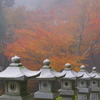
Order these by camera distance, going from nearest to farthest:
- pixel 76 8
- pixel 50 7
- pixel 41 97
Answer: pixel 41 97 < pixel 76 8 < pixel 50 7

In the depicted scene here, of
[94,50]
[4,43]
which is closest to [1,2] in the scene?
[4,43]

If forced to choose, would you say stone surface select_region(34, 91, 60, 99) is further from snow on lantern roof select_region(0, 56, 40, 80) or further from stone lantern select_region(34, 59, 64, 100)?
snow on lantern roof select_region(0, 56, 40, 80)

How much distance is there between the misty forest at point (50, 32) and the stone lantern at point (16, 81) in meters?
9.33

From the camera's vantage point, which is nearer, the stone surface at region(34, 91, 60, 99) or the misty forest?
the stone surface at region(34, 91, 60, 99)

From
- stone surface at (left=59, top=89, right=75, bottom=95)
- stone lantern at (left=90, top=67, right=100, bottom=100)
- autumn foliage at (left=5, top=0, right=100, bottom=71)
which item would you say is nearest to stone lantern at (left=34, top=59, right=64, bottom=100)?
stone surface at (left=59, top=89, right=75, bottom=95)

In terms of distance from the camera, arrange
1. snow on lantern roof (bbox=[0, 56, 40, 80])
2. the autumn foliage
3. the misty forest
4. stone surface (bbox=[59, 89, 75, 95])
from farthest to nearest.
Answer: the misty forest, the autumn foliage, stone surface (bbox=[59, 89, 75, 95]), snow on lantern roof (bbox=[0, 56, 40, 80])

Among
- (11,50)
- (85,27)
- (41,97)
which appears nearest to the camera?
(41,97)

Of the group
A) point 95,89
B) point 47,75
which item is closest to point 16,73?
point 47,75

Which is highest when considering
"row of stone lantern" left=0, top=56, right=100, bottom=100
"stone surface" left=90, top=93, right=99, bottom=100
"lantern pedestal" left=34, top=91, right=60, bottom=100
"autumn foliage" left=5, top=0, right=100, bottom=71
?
"autumn foliage" left=5, top=0, right=100, bottom=71

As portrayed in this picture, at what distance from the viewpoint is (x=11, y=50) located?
14.2 metres

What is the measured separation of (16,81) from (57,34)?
1195 centimetres

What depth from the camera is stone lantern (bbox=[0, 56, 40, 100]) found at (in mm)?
3121

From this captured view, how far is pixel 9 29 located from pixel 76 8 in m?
6.54

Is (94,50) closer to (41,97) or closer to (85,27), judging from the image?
(85,27)
